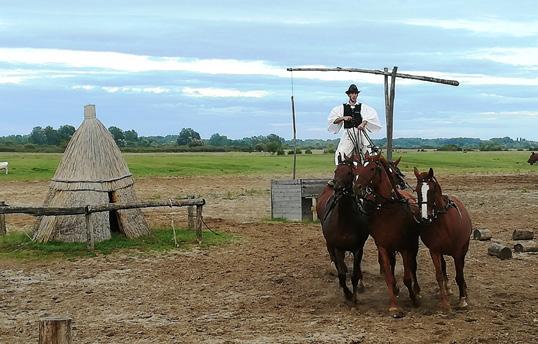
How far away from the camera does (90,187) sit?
15.1m

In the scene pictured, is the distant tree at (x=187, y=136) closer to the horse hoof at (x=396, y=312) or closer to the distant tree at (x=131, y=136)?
the distant tree at (x=131, y=136)

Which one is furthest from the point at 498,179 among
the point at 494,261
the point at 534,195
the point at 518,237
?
the point at 494,261

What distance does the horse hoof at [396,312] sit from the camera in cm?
933

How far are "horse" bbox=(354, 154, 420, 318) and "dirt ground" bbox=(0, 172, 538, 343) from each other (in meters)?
0.67

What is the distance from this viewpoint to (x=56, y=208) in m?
14.1

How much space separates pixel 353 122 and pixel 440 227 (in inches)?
133

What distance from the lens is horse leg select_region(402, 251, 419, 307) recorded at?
9.80 m

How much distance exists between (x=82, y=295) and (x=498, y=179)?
2789 cm

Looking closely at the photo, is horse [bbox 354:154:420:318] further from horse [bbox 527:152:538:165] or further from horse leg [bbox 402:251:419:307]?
horse [bbox 527:152:538:165]

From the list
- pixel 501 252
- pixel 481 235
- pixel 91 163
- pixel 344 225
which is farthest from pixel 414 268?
pixel 91 163

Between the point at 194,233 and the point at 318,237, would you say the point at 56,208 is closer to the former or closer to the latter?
the point at 194,233

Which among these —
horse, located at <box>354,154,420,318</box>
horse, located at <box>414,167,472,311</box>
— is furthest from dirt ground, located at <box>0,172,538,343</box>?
horse, located at <box>354,154,420,318</box>

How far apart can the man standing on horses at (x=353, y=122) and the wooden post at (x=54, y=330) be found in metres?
7.66

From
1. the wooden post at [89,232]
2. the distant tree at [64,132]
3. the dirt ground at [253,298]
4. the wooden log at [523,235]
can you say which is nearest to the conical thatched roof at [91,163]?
the wooden post at [89,232]
